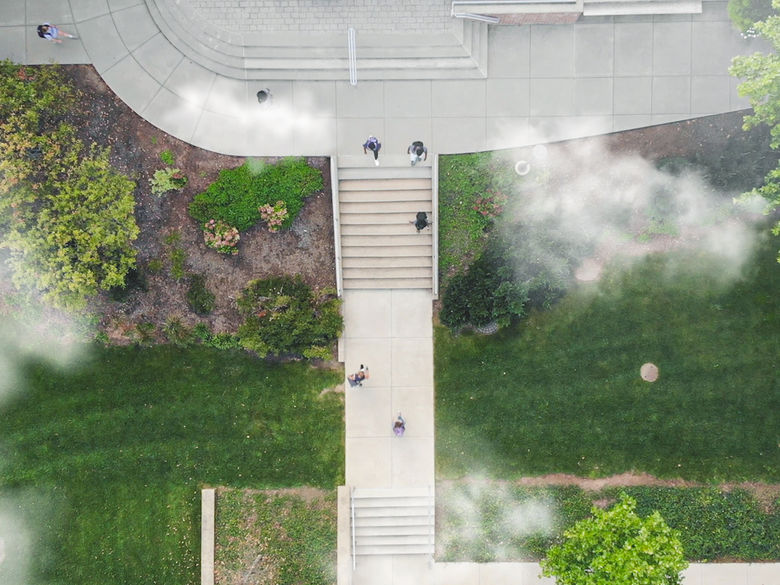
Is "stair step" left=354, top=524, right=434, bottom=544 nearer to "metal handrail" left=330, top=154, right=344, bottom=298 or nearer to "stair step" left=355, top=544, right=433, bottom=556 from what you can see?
"stair step" left=355, top=544, right=433, bottom=556

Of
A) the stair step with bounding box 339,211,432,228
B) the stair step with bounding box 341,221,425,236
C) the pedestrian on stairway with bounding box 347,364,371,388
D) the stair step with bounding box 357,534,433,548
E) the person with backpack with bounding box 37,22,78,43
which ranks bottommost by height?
the stair step with bounding box 357,534,433,548

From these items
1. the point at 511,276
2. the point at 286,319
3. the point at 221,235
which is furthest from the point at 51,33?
the point at 511,276

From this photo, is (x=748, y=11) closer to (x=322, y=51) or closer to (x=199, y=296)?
(x=322, y=51)

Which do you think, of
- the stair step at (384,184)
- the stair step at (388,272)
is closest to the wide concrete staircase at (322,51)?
the stair step at (384,184)

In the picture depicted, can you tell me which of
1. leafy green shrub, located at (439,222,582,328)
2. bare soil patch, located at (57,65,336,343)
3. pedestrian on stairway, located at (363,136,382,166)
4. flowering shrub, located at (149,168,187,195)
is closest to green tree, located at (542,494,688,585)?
leafy green shrub, located at (439,222,582,328)

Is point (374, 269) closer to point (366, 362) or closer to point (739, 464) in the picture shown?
point (366, 362)

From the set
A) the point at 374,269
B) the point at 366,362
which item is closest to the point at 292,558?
the point at 366,362

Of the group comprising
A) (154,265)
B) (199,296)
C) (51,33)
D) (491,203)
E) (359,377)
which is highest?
(51,33)

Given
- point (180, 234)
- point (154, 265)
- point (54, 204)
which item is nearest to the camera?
point (54, 204)
